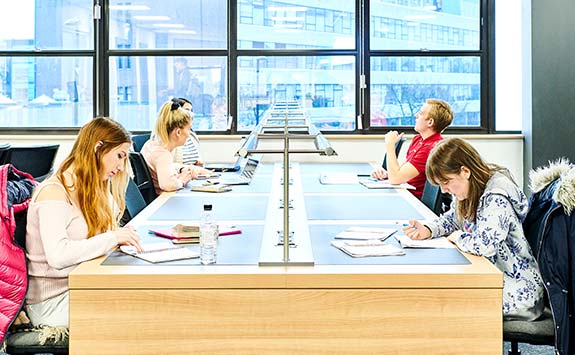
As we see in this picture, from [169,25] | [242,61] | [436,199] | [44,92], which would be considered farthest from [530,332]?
[44,92]

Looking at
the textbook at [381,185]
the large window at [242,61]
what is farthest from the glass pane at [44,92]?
the textbook at [381,185]

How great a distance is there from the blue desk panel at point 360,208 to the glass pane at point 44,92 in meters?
3.16

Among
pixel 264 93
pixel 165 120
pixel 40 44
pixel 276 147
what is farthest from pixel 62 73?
pixel 276 147

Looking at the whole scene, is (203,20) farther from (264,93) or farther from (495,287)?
(495,287)

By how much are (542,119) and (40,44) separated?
4.05 meters

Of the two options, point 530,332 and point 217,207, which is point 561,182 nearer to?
point 530,332

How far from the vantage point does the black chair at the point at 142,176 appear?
3801 millimetres

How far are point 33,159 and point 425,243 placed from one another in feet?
9.48

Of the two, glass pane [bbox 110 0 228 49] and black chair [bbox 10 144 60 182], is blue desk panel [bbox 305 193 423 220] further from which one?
glass pane [bbox 110 0 228 49]

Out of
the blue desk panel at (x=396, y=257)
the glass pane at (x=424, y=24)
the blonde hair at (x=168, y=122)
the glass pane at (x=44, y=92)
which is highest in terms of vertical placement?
the glass pane at (x=424, y=24)

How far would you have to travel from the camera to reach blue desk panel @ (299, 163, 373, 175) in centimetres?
489

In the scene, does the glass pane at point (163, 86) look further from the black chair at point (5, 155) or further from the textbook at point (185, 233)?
the textbook at point (185, 233)

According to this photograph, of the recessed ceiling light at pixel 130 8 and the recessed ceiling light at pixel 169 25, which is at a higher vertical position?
the recessed ceiling light at pixel 130 8

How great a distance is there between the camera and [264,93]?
602 centimetres
